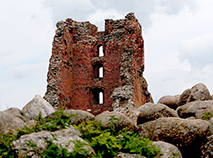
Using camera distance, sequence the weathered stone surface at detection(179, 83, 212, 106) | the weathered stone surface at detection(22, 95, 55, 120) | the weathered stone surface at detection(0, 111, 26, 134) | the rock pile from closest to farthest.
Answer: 1. the rock pile
2. the weathered stone surface at detection(0, 111, 26, 134)
3. the weathered stone surface at detection(22, 95, 55, 120)
4. the weathered stone surface at detection(179, 83, 212, 106)

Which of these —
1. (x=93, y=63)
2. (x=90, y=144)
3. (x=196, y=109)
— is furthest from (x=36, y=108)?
(x=93, y=63)

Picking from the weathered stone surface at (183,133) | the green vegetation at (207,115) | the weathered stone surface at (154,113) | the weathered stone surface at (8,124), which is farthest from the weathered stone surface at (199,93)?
the weathered stone surface at (8,124)

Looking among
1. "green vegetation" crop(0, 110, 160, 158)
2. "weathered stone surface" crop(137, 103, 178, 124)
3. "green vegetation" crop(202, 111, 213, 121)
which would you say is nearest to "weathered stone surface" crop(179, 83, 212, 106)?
"green vegetation" crop(202, 111, 213, 121)

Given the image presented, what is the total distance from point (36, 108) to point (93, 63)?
1077 centimetres

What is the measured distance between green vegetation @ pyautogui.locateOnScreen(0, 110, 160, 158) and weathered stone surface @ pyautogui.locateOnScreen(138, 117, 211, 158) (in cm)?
64

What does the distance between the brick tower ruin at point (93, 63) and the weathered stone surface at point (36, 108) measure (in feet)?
24.7

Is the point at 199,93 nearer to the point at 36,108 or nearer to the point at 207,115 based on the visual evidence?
the point at 207,115

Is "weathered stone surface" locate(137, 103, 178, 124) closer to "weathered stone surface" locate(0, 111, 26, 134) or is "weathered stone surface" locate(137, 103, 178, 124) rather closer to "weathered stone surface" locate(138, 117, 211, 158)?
"weathered stone surface" locate(138, 117, 211, 158)

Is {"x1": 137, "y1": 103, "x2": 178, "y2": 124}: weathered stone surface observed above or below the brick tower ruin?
below

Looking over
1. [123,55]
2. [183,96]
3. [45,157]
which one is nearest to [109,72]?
[123,55]

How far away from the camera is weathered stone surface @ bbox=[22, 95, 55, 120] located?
10.8 metres

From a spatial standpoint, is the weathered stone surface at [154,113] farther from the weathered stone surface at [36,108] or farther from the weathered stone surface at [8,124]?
the weathered stone surface at [36,108]

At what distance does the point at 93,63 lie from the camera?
2144 cm

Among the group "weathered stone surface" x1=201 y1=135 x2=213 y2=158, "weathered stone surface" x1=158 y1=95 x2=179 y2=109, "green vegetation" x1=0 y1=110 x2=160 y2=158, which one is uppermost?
"weathered stone surface" x1=158 y1=95 x2=179 y2=109
